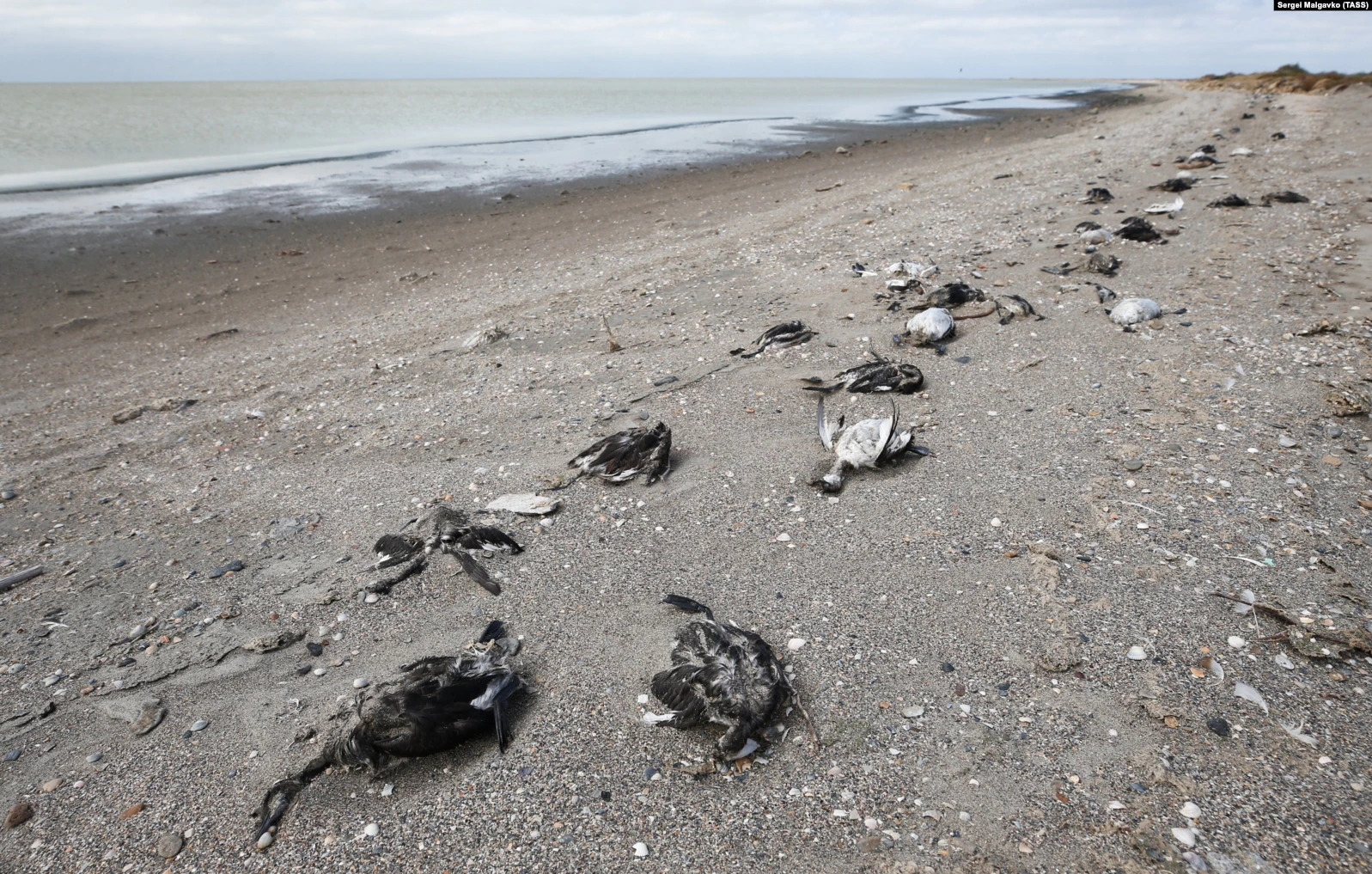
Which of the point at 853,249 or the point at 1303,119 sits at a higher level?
the point at 1303,119

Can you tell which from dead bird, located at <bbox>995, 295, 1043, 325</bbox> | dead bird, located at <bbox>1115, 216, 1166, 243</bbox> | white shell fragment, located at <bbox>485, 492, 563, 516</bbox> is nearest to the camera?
white shell fragment, located at <bbox>485, 492, 563, 516</bbox>

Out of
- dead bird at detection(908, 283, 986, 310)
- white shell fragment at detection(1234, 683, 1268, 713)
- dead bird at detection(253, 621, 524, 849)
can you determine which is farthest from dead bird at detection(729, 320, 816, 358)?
white shell fragment at detection(1234, 683, 1268, 713)

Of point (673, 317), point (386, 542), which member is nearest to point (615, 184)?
point (673, 317)

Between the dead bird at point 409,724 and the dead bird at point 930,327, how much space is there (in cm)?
416

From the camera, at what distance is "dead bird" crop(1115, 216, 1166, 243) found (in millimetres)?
7412

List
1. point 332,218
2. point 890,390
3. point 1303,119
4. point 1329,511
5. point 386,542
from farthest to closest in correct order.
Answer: point 1303,119
point 332,218
point 890,390
point 386,542
point 1329,511

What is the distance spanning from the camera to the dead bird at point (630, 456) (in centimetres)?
420

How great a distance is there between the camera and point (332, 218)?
13953mm

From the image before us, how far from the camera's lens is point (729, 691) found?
2.59 m

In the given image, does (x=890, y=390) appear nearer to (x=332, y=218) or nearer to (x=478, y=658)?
(x=478, y=658)

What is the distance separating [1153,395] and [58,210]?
62.4 feet

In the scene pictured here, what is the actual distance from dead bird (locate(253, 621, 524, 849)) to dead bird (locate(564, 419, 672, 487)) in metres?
1.65

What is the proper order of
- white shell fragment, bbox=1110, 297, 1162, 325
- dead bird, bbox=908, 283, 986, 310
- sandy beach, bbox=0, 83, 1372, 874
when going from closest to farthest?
→ sandy beach, bbox=0, 83, 1372, 874, white shell fragment, bbox=1110, 297, 1162, 325, dead bird, bbox=908, 283, 986, 310

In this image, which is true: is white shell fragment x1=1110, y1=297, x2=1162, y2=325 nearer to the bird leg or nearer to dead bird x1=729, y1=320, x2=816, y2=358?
dead bird x1=729, y1=320, x2=816, y2=358
